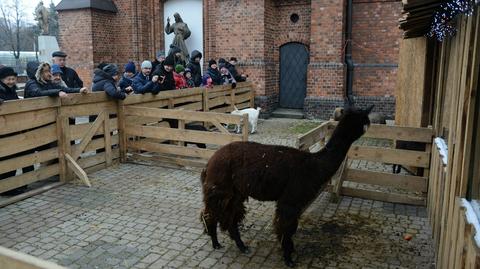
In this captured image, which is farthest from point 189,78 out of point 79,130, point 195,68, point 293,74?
point 79,130

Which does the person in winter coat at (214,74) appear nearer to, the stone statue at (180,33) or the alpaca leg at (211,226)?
the stone statue at (180,33)

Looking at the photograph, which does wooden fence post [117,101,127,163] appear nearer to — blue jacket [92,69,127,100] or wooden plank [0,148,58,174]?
blue jacket [92,69,127,100]

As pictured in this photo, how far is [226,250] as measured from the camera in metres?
5.18

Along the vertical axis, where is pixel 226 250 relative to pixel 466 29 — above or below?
below

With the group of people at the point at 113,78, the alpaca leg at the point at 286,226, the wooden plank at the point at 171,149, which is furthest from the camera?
the wooden plank at the point at 171,149

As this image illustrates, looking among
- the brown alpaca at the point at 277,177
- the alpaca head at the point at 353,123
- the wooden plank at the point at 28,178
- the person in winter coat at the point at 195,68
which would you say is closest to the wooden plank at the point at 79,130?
the wooden plank at the point at 28,178

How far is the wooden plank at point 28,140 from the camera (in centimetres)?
675

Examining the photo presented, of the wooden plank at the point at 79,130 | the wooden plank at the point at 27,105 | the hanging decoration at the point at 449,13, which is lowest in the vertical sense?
the wooden plank at the point at 79,130

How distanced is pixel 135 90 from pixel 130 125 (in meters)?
0.99

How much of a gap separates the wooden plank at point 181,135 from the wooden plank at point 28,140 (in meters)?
1.85

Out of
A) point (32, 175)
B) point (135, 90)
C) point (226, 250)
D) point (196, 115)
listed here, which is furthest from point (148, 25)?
point (226, 250)

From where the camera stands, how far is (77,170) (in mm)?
7727

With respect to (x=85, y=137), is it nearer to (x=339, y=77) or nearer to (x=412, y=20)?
(x=412, y=20)

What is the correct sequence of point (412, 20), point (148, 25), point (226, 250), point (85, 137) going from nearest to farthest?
point (226, 250) → point (412, 20) → point (85, 137) → point (148, 25)
